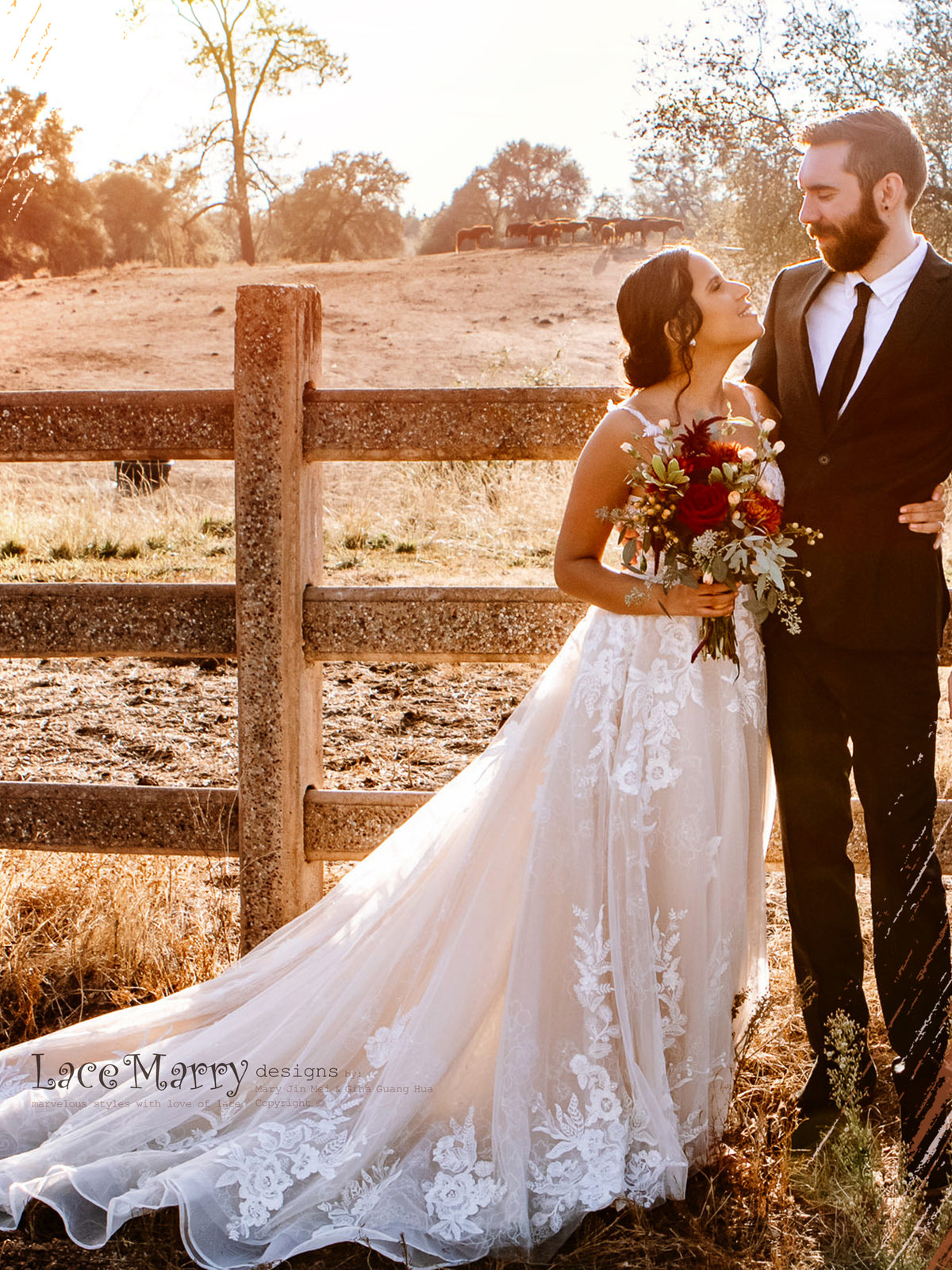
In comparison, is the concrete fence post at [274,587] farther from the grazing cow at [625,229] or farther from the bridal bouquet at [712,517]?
the grazing cow at [625,229]

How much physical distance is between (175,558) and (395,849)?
18.3 ft

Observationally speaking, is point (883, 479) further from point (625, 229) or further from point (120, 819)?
point (625, 229)

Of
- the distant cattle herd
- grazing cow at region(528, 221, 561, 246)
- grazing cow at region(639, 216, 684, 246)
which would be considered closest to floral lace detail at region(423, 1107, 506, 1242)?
grazing cow at region(639, 216, 684, 246)

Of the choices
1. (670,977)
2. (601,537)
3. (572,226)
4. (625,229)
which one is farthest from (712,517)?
(572,226)

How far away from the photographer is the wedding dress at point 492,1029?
250cm

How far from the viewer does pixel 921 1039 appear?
9.10 ft

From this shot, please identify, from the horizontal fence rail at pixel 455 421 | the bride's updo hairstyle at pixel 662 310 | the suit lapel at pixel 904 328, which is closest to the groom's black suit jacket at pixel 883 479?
the suit lapel at pixel 904 328

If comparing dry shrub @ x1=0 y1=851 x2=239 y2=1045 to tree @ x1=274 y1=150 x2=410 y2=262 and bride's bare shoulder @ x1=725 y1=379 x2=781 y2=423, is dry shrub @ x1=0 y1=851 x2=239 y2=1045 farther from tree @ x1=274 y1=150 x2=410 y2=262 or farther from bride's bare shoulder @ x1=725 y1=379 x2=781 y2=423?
tree @ x1=274 y1=150 x2=410 y2=262

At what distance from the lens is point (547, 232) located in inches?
1474

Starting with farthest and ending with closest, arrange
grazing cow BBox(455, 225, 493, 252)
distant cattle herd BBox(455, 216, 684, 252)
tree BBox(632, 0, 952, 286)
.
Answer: grazing cow BBox(455, 225, 493, 252) < distant cattle herd BBox(455, 216, 684, 252) < tree BBox(632, 0, 952, 286)

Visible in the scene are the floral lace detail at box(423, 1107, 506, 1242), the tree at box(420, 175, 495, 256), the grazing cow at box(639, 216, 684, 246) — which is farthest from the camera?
the tree at box(420, 175, 495, 256)

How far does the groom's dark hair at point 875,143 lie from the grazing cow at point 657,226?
2733 cm

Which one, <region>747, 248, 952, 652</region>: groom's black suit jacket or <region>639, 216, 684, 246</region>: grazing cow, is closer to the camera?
<region>747, 248, 952, 652</region>: groom's black suit jacket

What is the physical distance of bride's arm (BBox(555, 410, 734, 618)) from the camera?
2713mm
